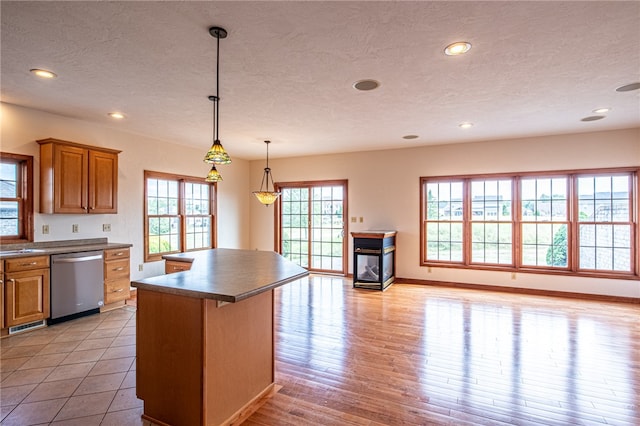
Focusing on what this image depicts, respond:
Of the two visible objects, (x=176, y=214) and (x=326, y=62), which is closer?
(x=326, y=62)

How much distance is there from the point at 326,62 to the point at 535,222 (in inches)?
187

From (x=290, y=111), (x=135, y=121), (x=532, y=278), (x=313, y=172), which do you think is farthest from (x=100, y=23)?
(x=532, y=278)

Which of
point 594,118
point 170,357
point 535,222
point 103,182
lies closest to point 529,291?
point 535,222

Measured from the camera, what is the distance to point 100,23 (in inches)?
85.7

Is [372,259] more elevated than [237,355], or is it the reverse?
[372,259]

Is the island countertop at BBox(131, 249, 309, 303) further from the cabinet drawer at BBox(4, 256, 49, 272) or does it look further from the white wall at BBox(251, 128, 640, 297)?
the white wall at BBox(251, 128, 640, 297)

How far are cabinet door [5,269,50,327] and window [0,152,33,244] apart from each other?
587 millimetres

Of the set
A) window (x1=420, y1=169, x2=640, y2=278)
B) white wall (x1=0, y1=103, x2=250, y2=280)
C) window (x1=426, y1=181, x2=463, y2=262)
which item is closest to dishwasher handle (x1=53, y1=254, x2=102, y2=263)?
white wall (x1=0, y1=103, x2=250, y2=280)

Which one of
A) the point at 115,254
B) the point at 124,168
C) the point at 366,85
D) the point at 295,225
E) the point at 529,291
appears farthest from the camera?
the point at 295,225

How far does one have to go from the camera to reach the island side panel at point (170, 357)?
6.27 feet

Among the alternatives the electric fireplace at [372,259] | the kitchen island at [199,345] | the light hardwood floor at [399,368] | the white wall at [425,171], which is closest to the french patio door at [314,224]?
the white wall at [425,171]

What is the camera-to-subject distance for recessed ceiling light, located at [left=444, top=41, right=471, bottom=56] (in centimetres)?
243

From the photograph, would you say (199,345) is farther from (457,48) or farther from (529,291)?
(529,291)

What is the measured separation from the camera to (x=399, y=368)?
9.37 ft
